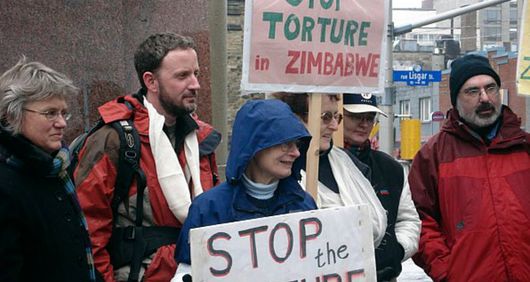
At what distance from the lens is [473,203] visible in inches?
191

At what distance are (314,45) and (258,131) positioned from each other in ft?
3.12

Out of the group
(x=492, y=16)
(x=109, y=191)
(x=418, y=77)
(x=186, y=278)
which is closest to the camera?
(x=186, y=278)

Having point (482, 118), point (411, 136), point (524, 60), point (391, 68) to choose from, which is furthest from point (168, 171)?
point (411, 136)

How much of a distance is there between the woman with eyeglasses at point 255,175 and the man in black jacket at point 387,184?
3.56 ft

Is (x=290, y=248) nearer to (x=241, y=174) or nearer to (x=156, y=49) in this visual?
(x=241, y=174)

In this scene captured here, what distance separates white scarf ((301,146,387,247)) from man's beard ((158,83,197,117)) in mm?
719

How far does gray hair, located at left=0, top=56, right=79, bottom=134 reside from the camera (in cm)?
362

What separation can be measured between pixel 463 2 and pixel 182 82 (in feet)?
310

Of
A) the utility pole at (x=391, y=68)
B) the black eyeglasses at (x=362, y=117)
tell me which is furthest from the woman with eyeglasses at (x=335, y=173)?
the utility pole at (x=391, y=68)

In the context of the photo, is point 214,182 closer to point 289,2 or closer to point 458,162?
point 289,2

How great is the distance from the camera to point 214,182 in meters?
4.70

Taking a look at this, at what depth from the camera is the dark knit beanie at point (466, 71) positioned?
509 cm

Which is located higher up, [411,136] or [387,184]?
[387,184]

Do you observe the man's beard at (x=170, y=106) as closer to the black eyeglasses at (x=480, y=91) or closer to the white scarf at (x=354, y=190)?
the white scarf at (x=354, y=190)
